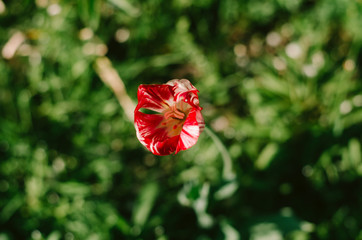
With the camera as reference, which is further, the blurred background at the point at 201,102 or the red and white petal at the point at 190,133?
the blurred background at the point at 201,102

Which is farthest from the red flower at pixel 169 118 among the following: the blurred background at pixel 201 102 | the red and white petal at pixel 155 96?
the blurred background at pixel 201 102

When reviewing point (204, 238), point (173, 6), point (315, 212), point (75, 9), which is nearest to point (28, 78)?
point (75, 9)

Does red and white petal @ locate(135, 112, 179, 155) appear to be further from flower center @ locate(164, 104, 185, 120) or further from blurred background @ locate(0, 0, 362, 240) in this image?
blurred background @ locate(0, 0, 362, 240)

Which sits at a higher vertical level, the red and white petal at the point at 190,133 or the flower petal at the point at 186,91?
the flower petal at the point at 186,91

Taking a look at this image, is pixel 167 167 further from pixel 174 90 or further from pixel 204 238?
pixel 174 90

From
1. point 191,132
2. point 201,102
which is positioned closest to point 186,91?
point 191,132

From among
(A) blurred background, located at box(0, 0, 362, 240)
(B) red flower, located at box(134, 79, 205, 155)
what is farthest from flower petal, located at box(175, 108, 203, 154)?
(A) blurred background, located at box(0, 0, 362, 240)

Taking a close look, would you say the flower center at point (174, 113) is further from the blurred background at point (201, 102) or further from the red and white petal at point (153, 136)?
the blurred background at point (201, 102)

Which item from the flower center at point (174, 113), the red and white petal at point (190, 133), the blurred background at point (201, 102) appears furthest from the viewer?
the blurred background at point (201, 102)
